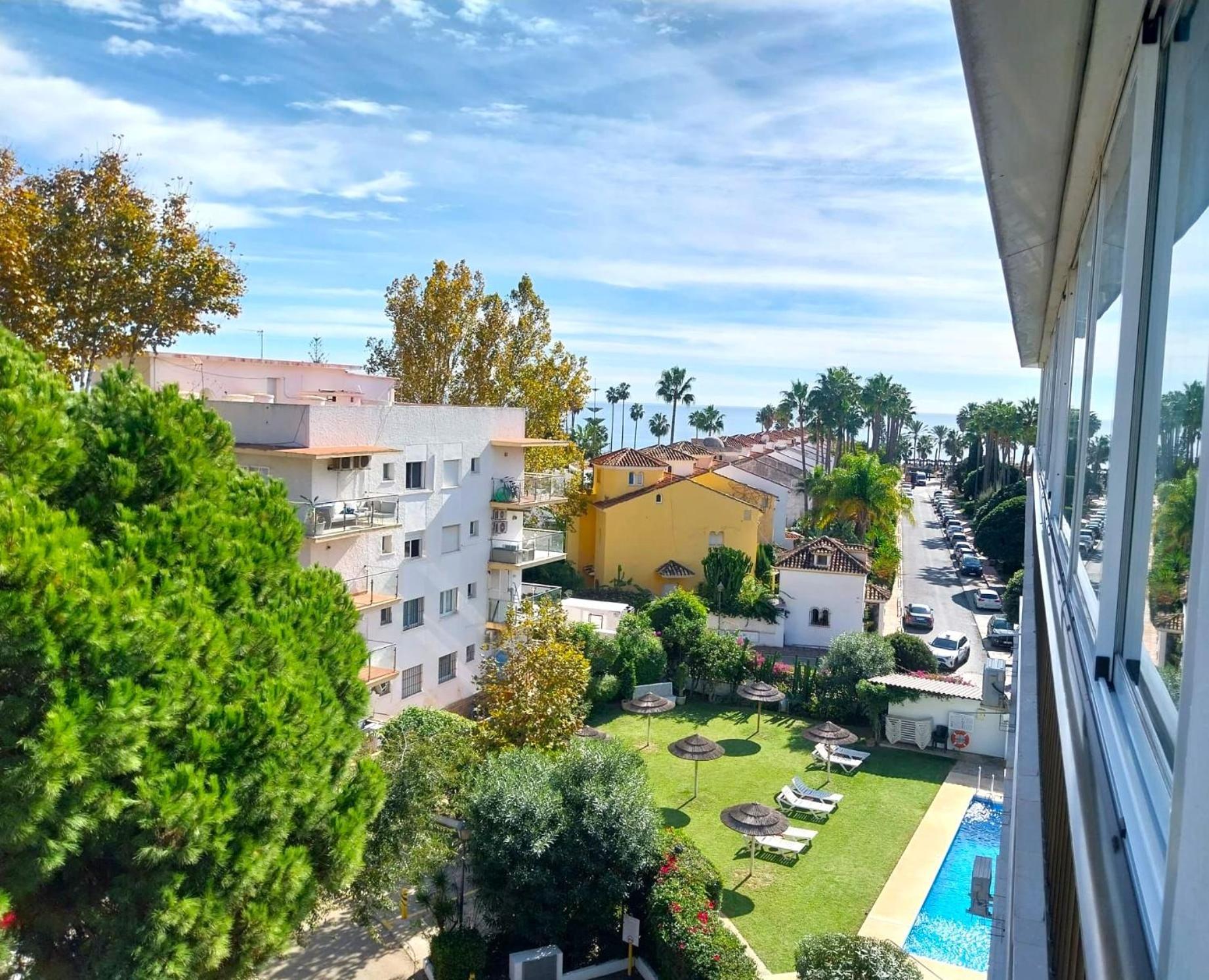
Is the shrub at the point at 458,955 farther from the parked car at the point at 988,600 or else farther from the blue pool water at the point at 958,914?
the parked car at the point at 988,600

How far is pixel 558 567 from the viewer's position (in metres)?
34.6

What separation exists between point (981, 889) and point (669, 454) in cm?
3752

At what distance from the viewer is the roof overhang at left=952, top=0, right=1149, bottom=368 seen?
2260mm

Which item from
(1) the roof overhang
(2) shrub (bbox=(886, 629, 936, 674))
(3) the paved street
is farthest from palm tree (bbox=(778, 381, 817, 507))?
(1) the roof overhang

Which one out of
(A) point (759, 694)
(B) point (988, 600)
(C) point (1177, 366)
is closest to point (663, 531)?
(A) point (759, 694)

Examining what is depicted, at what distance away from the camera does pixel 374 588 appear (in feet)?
66.3

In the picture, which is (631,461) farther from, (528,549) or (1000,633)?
(1000,633)

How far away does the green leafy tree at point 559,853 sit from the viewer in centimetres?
1262

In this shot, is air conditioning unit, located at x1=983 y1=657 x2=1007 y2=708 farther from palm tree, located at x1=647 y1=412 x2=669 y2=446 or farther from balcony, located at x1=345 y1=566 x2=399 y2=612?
palm tree, located at x1=647 y1=412 x2=669 y2=446

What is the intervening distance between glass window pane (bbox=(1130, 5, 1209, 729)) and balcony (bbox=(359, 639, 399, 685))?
720 inches

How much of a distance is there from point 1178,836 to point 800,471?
59.9 meters

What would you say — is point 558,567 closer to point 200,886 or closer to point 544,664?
point 544,664

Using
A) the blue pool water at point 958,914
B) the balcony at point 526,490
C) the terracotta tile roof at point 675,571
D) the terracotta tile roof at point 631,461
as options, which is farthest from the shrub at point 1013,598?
the balcony at point 526,490

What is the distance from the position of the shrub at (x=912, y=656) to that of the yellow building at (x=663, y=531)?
914 cm
